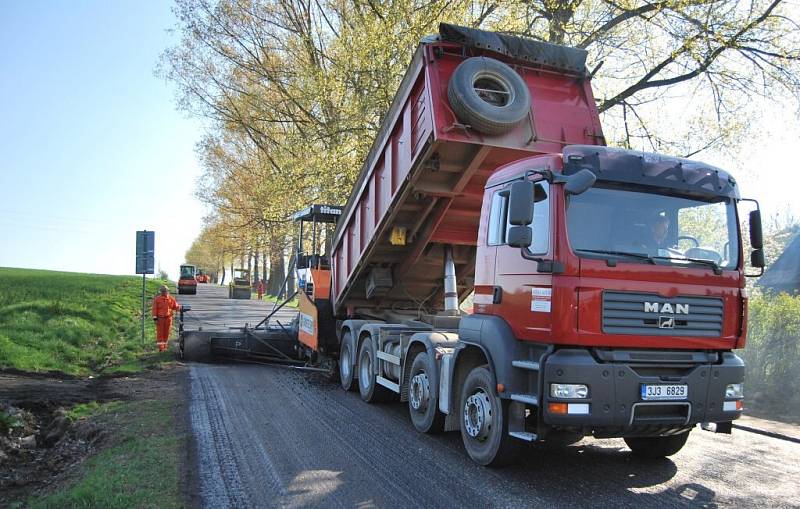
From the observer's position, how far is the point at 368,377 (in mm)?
8695

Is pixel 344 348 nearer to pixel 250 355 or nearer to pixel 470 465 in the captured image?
pixel 250 355

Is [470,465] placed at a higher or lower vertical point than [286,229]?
lower

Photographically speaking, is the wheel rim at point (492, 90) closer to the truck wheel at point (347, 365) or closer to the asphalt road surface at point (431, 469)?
the asphalt road surface at point (431, 469)

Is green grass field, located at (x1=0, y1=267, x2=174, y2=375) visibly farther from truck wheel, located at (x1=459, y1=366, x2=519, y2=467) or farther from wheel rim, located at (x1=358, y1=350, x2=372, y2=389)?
truck wheel, located at (x1=459, y1=366, x2=519, y2=467)

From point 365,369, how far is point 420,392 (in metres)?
2.13

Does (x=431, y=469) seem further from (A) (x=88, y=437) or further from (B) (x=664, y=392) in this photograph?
(A) (x=88, y=437)

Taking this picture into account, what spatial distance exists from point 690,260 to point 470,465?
261 centimetres

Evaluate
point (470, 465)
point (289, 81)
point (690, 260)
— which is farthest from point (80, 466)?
point (289, 81)

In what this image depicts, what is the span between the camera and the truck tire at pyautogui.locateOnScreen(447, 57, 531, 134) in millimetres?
6543

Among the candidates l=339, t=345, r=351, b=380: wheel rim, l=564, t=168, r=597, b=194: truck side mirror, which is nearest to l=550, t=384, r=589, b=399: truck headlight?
l=564, t=168, r=597, b=194: truck side mirror

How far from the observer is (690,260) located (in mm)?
5086

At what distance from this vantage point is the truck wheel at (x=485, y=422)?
5227mm

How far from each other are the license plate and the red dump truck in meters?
0.01

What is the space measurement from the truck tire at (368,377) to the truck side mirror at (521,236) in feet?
12.9
